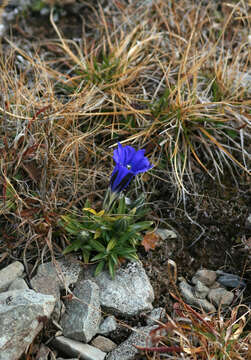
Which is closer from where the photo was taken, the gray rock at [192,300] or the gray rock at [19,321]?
the gray rock at [19,321]

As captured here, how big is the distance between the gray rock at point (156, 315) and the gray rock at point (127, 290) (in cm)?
3

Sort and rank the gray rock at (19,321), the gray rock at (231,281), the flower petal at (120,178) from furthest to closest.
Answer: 1. the gray rock at (231,281)
2. the flower petal at (120,178)
3. the gray rock at (19,321)

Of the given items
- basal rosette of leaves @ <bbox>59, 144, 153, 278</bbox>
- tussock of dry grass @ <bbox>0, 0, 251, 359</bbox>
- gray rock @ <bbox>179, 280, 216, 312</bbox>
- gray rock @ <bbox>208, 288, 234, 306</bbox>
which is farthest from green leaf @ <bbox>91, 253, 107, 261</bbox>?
gray rock @ <bbox>208, 288, 234, 306</bbox>

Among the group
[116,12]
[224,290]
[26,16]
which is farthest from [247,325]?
[26,16]

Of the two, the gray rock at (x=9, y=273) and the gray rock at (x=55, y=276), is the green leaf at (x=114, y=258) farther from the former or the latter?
the gray rock at (x=9, y=273)

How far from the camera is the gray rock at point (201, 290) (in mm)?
2492

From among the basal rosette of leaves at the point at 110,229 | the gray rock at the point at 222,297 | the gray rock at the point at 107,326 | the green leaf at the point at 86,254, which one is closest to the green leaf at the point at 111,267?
the basal rosette of leaves at the point at 110,229

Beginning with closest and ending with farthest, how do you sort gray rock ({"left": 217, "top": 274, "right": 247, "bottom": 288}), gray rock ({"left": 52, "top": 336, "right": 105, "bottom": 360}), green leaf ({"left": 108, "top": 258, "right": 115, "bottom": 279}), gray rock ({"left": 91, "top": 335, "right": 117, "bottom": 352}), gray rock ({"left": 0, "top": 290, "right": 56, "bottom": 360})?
gray rock ({"left": 0, "top": 290, "right": 56, "bottom": 360}) → gray rock ({"left": 52, "top": 336, "right": 105, "bottom": 360}) → gray rock ({"left": 91, "top": 335, "right": 117, "bottom": 352}) → green leaf ({"left": 108, "top": 258, "right": 115, "bottom": 279}) → gray rock ({"left": 217, "top": 274, "right": 247, "bottom": 288})

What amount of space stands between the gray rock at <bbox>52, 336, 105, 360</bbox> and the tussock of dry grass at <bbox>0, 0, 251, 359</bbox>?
48 centimetres

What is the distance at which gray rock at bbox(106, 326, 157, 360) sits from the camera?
2.15 meters

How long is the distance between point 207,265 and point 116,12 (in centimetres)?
216

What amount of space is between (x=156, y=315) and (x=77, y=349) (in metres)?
0.44

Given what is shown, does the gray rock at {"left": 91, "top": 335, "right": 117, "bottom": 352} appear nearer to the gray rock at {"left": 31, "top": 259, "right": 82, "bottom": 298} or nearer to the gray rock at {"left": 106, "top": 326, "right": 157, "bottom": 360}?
the gray rock at {"left": 106, "top": 326, "right": 157, "bottom": 360}

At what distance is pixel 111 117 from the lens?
3.06 m
